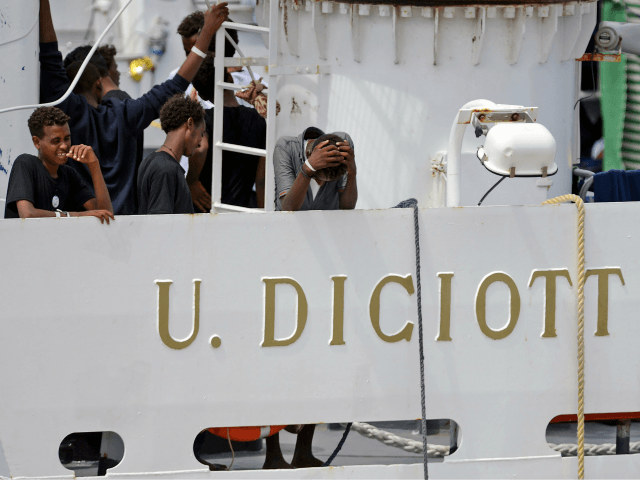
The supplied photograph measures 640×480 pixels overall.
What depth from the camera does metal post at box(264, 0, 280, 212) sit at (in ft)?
15.1

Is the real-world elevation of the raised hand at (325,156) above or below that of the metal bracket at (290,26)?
below

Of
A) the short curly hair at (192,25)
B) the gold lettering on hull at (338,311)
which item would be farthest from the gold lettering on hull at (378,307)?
the short curly hair at (192,25)

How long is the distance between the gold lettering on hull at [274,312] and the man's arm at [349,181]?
493 mm

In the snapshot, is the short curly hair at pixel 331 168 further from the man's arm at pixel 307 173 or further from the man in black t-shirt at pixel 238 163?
the man in black t-shirt at pixel 238 163

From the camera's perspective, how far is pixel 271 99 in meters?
4.69

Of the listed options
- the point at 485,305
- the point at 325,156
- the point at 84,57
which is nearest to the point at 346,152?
the point at 325,156

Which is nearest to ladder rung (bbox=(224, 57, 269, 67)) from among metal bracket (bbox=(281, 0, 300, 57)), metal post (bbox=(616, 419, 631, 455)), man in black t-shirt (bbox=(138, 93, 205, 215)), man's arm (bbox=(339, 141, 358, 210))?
metal bracket (bbox=(281, 0, 300, 57))

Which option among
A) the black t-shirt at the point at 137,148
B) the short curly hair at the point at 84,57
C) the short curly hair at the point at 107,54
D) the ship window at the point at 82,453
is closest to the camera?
the ship window at the point at 82,453

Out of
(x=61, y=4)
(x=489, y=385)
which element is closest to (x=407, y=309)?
(x=489, y=385)

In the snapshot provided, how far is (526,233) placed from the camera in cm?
401

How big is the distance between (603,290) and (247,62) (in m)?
2.29

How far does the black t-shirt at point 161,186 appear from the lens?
14.0 feet

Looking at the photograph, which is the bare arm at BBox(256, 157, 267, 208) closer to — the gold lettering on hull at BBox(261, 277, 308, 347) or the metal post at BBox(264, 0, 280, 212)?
the metal post at BBox(264, 0, 280, 212)

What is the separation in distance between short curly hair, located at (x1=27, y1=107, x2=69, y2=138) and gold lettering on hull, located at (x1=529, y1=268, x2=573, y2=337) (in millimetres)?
2318
